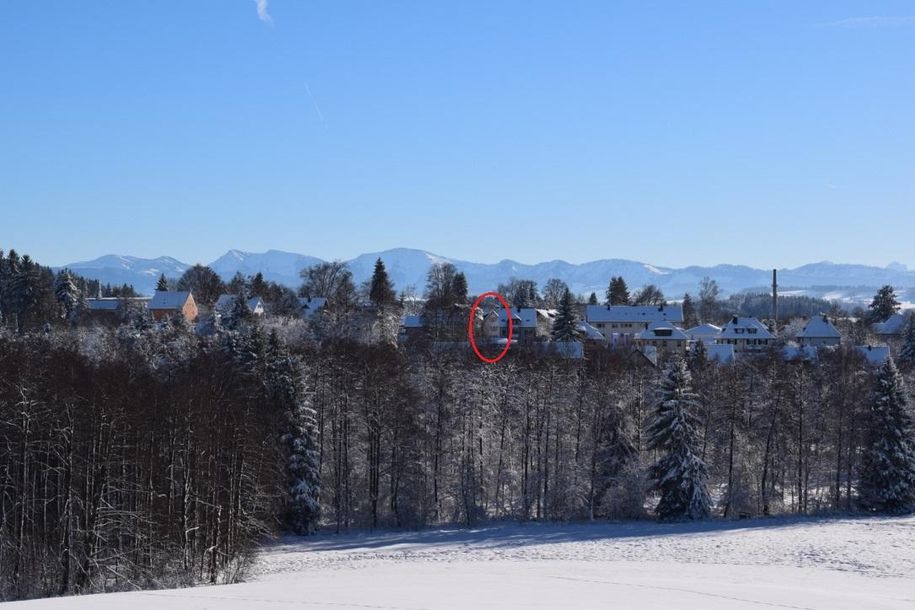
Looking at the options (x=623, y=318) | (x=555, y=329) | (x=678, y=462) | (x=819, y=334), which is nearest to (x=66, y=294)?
(x=555, y=329)

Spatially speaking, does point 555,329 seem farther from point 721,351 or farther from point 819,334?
point 819,334

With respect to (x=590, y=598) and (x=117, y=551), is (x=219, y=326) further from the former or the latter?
(x=590, y=598)

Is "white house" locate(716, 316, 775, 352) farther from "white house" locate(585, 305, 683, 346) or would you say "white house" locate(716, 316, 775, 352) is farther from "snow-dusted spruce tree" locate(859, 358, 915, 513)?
"snow-dusted spruce tree" locate(859, 358, 915, 513)

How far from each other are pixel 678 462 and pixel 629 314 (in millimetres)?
102089

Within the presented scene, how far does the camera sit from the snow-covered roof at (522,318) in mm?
131875

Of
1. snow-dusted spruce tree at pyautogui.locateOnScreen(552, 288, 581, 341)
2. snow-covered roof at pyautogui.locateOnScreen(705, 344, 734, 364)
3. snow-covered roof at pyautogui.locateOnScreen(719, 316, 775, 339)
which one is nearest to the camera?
snow-dusted spruce tree at pyautogui.locateOnScreen(552, 288, 581, 341)

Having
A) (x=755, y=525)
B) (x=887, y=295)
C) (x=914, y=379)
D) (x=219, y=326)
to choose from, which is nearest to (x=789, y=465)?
(x=755, y=525)

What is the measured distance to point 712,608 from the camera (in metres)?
21.1

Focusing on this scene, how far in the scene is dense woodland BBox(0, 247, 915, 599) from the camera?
3256 cm

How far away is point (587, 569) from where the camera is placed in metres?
31.5

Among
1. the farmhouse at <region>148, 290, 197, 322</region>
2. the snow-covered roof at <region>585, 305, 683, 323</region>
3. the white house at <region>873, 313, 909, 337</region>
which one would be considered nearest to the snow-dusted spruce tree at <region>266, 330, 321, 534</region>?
the farmhouse at <region>148, 290, 197, 322</region>

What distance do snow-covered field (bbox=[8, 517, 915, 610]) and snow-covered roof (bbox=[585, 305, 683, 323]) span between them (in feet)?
329

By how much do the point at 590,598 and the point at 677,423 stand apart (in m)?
26.9

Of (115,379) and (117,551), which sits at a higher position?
(115,379)
